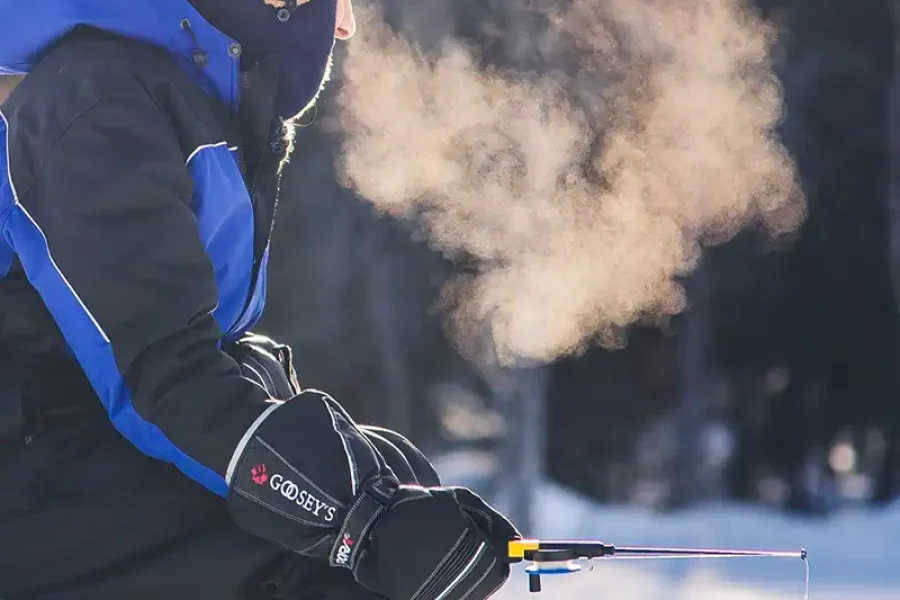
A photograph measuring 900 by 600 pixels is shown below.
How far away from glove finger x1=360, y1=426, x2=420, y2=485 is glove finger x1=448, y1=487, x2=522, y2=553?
200mm

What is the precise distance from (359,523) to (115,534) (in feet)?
0.93

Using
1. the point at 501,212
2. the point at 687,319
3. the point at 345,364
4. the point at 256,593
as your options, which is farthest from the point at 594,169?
the point at 256,593

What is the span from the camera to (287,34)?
1666 millimetres

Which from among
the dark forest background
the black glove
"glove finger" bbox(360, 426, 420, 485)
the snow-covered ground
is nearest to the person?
the black glove

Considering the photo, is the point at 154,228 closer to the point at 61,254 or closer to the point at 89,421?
the point at 61,254

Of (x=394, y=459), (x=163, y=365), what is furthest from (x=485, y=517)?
(x=163, y=365)

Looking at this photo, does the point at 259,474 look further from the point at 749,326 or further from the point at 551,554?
the point at 749,326

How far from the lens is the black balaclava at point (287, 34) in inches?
64.4

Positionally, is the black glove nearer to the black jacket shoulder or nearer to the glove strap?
the glove strap

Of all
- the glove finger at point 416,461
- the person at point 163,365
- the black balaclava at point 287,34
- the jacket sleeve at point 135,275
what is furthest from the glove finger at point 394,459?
the black balaclava at point 287,34

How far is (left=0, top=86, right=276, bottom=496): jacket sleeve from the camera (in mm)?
1412

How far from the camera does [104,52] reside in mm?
1515

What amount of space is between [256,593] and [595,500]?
15.2 meters

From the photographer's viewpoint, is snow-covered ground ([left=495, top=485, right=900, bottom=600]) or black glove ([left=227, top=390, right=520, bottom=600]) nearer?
black glove ([left=227, top=390, right=520, bottom=600])
